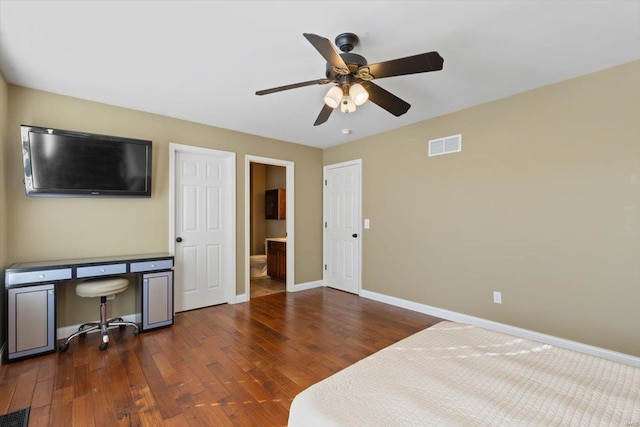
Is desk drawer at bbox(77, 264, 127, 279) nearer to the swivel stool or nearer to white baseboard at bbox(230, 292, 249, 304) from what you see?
the swivel stool

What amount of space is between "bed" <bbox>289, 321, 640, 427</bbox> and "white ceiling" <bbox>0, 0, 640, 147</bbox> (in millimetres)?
2132

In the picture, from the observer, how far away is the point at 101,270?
297 cm

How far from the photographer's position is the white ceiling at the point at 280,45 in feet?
6.13

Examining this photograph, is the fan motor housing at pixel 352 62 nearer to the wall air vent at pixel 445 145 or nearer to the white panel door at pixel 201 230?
the wall air vent at pixel 445 145

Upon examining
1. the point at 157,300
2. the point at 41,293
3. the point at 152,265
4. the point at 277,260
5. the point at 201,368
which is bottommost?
the point at 201,368

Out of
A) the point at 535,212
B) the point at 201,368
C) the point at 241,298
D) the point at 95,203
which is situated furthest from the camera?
the point at 241,298

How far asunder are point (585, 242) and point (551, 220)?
32 cm

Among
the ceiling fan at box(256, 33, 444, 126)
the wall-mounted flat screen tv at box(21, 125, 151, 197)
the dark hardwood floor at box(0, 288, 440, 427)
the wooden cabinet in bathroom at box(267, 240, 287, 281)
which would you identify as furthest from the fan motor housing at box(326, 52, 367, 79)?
the wooden cabinet in bathroom at box(267, 240, 287, 281)

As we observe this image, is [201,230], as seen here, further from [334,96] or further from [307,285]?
[334,96]

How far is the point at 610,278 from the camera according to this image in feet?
8.38

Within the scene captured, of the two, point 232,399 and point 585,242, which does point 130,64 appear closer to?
point 232,399

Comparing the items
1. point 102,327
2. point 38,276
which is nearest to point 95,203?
point 38,276

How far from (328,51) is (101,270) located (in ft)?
10.0

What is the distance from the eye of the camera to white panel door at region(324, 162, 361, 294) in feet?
16.0
